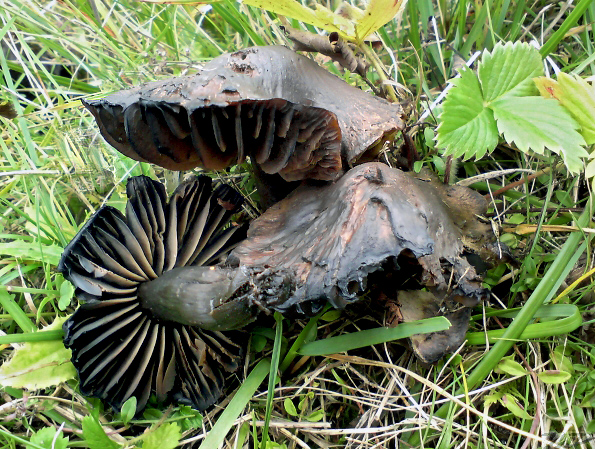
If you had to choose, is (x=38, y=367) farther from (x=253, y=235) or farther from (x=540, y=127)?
(x=540, y=127)

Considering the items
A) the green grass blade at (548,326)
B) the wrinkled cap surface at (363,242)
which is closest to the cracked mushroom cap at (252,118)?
the wrinkled cap surface at (363,242)

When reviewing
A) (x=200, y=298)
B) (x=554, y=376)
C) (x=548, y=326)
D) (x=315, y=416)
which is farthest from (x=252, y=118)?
(x=554, y=376)

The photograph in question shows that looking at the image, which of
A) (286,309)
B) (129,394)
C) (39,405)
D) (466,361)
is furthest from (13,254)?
(466,361)

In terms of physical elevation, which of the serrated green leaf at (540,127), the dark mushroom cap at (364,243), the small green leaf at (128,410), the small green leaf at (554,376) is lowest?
the small green leaf at (128,410)

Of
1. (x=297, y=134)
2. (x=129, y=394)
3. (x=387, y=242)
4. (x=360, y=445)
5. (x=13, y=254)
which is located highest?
(x=297, y=134)

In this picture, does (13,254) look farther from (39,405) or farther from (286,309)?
(286,309)

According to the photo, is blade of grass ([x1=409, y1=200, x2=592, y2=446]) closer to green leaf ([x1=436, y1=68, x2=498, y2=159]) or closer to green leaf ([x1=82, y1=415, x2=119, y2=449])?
green leaf ([x1=436, y1=68, x2=498, y2=159])

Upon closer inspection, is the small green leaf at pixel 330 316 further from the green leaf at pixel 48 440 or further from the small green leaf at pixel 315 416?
the green leaf at pixel 48 440
